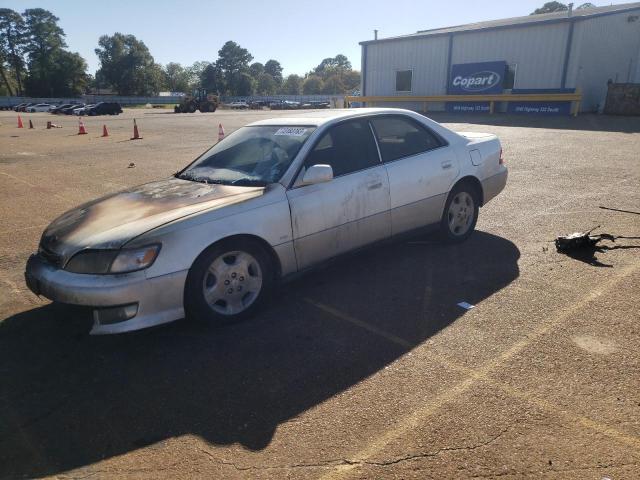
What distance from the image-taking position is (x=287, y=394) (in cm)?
292

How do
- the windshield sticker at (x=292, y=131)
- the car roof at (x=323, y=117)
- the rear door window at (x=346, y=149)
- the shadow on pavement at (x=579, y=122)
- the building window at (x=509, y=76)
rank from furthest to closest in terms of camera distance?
the building window at (x=509, y=76), the shadow on pavement at (x=579, y=122), the car roof at (x=323, y=117), the windshield sticker at (x=292, y=131), the rear door window at (x=346, y=149)

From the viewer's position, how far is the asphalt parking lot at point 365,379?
2.40 meters

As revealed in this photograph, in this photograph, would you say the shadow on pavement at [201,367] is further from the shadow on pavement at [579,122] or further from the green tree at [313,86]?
the green tree at [313,86]

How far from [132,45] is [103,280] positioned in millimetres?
130122

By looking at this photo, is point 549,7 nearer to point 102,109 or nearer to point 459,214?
point 102,109

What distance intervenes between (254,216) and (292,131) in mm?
1172

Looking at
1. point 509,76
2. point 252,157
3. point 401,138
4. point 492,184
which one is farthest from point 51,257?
point 509,76

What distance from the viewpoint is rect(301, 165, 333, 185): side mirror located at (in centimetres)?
395

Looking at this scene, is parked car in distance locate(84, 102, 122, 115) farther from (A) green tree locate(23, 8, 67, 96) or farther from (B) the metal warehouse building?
(A) green tree locate(23, 8, 67, 96)

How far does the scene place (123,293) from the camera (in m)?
3.24

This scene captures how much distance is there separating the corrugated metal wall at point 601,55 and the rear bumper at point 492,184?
24265 millimetres

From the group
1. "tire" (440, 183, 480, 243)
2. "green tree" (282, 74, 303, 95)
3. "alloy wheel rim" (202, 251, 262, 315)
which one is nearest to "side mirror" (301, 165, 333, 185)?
"alloy wheel rim" (202, 251, 262, 315)

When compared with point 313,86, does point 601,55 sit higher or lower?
higher

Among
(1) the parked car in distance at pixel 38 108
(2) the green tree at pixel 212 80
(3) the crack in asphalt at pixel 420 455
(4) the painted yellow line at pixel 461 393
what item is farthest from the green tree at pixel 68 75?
(3) the crack in asphalt at pixel 420 455
